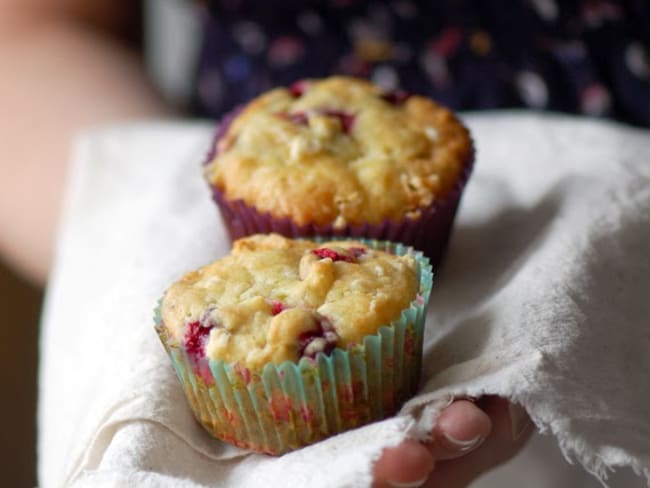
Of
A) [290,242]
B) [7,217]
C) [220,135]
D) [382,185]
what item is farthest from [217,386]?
[7,217]

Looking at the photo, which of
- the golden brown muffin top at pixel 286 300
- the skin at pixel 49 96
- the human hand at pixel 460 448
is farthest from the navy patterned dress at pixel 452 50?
the human hand at pixel 460 448

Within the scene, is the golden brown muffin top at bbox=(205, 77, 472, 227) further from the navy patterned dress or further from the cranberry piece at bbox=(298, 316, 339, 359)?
the navy patterned dress

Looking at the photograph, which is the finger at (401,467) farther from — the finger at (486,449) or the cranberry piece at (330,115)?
the cranberry piece at (330,115)

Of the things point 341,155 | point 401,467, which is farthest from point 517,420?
point 341,155

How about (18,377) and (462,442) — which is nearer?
(462,442)

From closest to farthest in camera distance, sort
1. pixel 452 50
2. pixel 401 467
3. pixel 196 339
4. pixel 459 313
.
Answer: pixel 401 467 < pixel 196 339 < pixel 459 313 < pixel 452 50

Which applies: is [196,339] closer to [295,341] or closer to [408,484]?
[295,341]

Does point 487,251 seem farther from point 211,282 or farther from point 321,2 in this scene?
point 321,2
